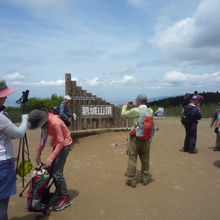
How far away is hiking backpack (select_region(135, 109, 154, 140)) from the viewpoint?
4445mm

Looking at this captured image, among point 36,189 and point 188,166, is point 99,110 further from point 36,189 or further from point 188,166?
point 36,189

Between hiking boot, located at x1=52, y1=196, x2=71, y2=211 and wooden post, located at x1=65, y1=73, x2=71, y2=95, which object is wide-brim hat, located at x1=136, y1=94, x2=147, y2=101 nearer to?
hiking boot, located at x1=52, y1=196, x2=71, y2=211

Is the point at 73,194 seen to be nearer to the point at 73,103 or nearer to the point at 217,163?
the point at 217,163

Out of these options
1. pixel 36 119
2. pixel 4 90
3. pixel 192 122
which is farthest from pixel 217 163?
pixel 4 90

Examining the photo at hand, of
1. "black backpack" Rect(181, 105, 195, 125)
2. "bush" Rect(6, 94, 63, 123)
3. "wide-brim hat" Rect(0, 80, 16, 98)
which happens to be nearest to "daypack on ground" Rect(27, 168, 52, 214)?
"wide-brim hat" Rect(0, 80, 16, 98)

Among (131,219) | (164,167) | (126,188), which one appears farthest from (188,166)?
(131,219)

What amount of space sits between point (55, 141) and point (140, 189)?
212 cm

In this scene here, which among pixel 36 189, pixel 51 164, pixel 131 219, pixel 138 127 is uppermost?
pixel 138 127

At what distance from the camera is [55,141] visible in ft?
11.8

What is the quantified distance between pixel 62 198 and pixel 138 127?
74.3 inches

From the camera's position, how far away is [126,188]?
4.70m

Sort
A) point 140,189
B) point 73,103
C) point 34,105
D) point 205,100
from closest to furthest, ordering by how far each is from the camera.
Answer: point 140,189, point 73,103, point 34,105, point 205,100

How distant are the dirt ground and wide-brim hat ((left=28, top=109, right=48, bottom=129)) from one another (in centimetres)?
153

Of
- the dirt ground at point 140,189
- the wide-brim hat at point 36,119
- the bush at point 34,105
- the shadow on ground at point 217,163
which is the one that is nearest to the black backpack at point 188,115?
the dirt ground at point 140,189
